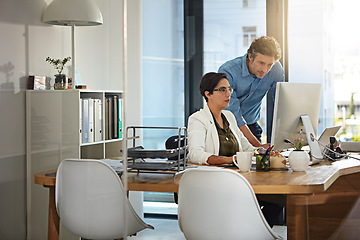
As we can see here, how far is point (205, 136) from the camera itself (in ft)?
8.19

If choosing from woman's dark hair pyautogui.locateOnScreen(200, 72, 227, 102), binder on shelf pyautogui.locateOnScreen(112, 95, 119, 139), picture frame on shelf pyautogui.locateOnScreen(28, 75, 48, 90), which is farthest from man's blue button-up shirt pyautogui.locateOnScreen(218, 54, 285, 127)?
picture frame on shelf pyautogui.locateOnScreen(28, 75, 48, 90)

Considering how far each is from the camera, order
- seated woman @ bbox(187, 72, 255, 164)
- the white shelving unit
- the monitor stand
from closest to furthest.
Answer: the white shelving unit → seated woman @ bbox(187, 72, 255, 164) → the monitor stand

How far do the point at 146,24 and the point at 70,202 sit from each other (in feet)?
2.90

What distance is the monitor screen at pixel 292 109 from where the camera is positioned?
2.25m

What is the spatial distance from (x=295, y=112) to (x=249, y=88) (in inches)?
16.0

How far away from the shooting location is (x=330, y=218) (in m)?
2.30

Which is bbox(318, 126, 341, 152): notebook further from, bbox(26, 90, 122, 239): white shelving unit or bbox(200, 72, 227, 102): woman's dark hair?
bbox(26, 90, 122, 239): white shelving unit

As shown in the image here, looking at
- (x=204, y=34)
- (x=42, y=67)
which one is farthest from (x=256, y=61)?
(x=42, y=67)

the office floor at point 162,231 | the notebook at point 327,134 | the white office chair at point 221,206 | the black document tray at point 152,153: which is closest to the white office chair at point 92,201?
the office floor at point 162,231

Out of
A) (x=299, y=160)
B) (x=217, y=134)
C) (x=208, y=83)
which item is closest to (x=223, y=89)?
(x=208, y=83)

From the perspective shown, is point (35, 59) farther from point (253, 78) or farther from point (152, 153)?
point (253, 78)

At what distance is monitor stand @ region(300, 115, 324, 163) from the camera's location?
2415mm

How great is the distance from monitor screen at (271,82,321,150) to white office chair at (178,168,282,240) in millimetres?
539

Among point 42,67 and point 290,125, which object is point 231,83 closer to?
point 290,125
